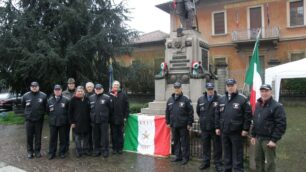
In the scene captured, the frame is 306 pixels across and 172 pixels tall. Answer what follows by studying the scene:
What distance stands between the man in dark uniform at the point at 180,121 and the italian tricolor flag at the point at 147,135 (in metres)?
0.42

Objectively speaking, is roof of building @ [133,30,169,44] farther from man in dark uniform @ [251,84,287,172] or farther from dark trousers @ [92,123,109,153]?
man in dark uniform @ [251,84,287,172]

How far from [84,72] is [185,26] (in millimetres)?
6451

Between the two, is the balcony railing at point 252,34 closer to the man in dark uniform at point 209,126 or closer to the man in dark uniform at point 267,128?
the man in dark uniform at point 209,126

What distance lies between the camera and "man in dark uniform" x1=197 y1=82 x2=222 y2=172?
21.5ft

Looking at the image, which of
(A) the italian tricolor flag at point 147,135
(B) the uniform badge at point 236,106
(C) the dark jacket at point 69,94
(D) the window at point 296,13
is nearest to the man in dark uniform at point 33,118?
(C) the dark jacket at point 69,94

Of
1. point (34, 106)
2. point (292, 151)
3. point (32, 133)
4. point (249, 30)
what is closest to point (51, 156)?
point (32, 133)

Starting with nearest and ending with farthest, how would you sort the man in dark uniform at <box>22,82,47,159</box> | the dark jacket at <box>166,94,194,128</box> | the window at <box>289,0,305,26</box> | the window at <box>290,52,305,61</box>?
the dark jacket at <box>166,94,194,128</box>
the man in dark uniform at <box>22,82,47,159</box>
the window at <box>290,52,305,61</box>
the window at <box>289,0,305,26</box>

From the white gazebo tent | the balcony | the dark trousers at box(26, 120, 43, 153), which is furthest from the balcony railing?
the dark trousers at box(26, 120, 43, 153)

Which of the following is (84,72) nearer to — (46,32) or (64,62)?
(64,62)

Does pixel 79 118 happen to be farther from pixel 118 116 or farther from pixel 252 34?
pixel 252 34

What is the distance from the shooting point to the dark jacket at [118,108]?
8055 millimetres

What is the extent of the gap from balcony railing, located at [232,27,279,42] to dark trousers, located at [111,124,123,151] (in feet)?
76.2

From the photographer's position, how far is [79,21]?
15352 mm

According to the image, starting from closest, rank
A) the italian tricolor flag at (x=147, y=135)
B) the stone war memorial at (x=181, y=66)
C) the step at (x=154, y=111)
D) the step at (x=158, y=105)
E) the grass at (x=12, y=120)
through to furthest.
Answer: the italian tricolor flag at (x=147, y=135)
the stone war memorial at (x=181, y=66)
the step at (x=154, y=111)
the step at (x=158, y=105)
the grass at (x=12, y=120)
